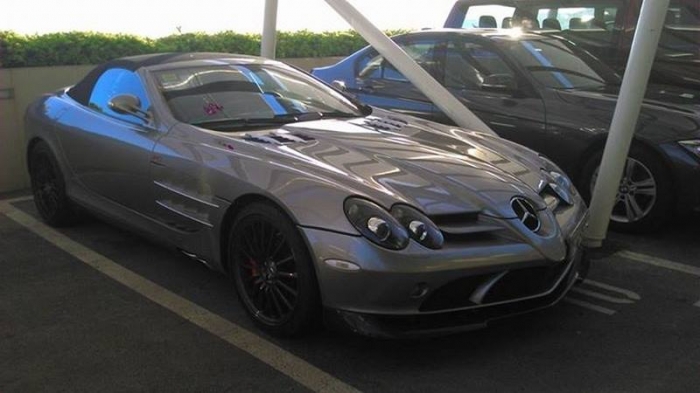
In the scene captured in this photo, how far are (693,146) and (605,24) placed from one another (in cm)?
280

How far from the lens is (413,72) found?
5.77 metres

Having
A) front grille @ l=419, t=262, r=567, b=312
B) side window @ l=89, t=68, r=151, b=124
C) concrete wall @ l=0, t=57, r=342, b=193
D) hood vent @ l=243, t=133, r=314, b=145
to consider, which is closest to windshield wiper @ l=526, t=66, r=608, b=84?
hood vent @ l=243, t=133, r=314, b=145

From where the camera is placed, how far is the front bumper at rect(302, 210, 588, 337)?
2.91 m

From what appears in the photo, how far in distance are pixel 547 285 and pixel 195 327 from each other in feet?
5.75

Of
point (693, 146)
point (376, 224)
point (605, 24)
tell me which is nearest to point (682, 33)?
point (605, 24)

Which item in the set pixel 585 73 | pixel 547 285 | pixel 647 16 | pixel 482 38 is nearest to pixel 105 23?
pixel 482 38

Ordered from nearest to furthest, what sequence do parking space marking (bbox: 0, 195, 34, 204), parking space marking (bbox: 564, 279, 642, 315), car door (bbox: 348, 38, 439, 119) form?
parking space marking (bbox: 564, 279, 642, 315), parking space marking (bbox: 0, 195, 34, 204), car door (bbox: 348, 38, 439, 119)

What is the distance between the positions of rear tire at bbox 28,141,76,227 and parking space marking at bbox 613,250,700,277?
388cm

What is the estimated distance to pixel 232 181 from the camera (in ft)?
11.4

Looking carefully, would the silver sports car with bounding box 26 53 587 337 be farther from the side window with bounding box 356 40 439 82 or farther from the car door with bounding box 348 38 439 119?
the side window with bounding box 356 40 439 82

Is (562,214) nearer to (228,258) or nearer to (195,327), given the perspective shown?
(228,258)

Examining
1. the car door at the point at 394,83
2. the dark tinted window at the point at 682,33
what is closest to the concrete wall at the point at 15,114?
the car door at the point at 394,83

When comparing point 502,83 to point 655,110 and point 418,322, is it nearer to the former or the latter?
point 655,110

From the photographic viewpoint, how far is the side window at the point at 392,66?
6.44 m
